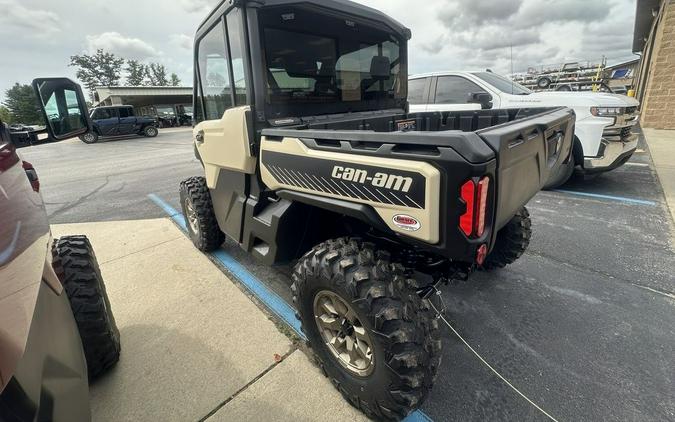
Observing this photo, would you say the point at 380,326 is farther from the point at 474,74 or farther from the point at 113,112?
the point at 113,112

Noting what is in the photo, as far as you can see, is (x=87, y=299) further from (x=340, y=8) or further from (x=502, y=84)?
(x=502, y=84)

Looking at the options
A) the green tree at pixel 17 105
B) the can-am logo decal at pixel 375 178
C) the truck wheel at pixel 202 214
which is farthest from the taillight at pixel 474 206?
the green tree at pixel 17 105

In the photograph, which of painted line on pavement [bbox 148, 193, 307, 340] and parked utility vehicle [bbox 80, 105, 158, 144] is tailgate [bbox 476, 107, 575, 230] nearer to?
painted line on pavement [bbox 148, 193, 307, 340]

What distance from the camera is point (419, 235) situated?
4.89 feet

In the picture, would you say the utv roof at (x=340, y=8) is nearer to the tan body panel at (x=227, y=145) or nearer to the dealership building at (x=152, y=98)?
the tan body panel at (x=227, y=145)

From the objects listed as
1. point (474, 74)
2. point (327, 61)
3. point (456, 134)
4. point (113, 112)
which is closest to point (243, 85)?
point (327, 61)

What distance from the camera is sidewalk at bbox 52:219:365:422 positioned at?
191 centimetres

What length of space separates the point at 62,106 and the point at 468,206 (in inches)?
82.7

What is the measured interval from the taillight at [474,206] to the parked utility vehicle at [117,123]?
2554 centimetres

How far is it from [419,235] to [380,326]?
0.48 metres

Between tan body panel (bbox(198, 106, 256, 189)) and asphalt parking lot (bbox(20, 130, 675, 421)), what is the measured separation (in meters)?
1.16

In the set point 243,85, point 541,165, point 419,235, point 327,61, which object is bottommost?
point 419,235

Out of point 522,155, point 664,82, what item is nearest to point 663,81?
point 664,82

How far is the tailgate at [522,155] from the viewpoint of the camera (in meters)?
1.44
